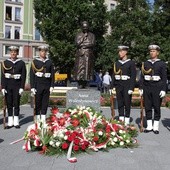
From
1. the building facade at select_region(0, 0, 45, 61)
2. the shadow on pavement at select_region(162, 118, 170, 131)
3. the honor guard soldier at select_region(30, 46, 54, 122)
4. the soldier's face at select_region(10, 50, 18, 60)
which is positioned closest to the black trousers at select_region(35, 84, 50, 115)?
the honor guard soldier at select_region(30, 46, 54, 122)

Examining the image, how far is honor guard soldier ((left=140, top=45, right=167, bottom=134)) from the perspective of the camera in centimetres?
845

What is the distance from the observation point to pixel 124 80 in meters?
9.09

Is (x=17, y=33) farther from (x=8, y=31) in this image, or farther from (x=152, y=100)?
(x=152, y=100)

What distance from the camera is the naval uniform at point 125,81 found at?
906 cm

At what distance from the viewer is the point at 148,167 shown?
5527 millimetres

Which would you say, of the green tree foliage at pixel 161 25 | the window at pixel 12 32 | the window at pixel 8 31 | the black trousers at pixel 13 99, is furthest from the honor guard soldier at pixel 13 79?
the window at pixel 8 31

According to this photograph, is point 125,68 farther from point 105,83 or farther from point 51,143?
point 105,83

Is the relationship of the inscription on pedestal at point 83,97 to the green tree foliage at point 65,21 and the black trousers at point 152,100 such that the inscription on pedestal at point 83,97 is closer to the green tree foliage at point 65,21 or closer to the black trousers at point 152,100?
the black trousers at point 152,100

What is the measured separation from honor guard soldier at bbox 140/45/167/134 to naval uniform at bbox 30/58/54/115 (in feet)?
7.64

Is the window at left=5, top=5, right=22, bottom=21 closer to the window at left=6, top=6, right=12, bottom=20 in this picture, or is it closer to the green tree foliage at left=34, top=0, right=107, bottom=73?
the window at left=6, top=6, right=12, bottom=20

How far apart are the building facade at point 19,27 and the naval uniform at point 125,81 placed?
4032 cm

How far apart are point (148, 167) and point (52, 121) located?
7.06ft

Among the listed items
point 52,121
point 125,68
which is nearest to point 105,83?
point 125,68

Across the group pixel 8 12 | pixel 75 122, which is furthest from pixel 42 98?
pixel 8 12
